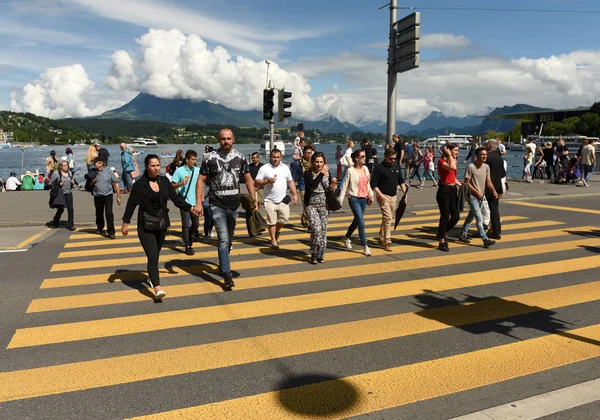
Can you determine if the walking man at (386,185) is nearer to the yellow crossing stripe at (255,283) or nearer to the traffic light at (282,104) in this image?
the yellow crossing stripe at (255,283)

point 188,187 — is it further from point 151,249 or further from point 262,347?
point 262,347

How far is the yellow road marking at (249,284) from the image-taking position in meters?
5.66

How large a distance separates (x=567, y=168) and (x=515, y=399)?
66.3 feet

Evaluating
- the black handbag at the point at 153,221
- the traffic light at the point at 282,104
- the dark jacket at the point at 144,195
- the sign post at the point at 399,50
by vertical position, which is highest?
the sign post at the point at 399,50

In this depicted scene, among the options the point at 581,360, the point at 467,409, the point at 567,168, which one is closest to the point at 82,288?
the point at 467,409

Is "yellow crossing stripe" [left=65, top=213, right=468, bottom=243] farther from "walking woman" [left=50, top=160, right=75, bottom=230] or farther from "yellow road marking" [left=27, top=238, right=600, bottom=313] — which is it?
"yellow road marking" [left=27, top=238, right=600, bottom=313]

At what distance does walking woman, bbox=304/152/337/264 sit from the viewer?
24.7 feet

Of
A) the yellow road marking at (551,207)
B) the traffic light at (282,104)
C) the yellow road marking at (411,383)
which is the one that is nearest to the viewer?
the yellow road marking at (411,383)

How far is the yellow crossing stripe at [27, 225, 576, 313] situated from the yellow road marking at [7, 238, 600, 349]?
0.20 ft

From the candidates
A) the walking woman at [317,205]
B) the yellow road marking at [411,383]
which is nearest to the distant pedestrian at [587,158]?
the walking woman at [317,205]

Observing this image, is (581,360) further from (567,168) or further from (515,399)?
(567,168)

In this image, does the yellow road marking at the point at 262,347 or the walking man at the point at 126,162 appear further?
the walking man at the point at 126,162

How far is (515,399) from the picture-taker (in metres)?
3.42

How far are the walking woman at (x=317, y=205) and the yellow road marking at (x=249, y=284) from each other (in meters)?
0.54
